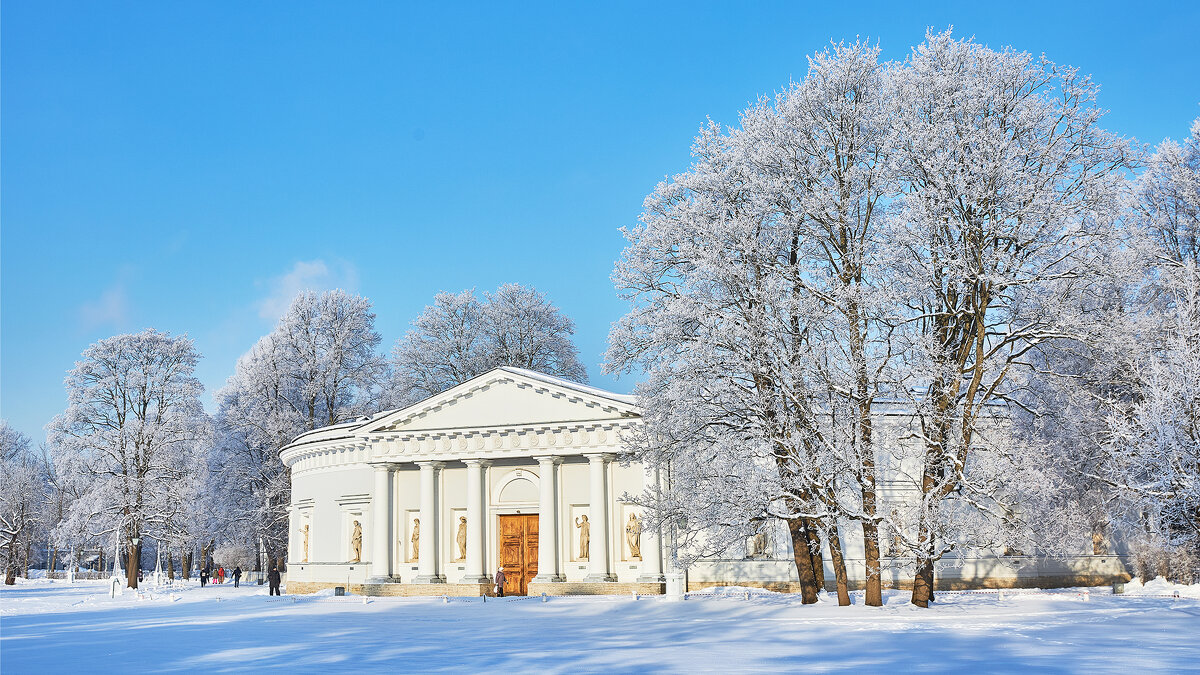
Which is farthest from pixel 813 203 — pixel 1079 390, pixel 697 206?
pixel 1079 390

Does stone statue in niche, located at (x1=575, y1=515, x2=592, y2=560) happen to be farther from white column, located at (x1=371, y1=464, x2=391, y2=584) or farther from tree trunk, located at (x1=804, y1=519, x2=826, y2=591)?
tree trunk, located at (x1=804, y1=519, x2=826, y2=591)

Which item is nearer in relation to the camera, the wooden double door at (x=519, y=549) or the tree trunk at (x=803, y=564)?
the tree trunk at (x=803, y=564)

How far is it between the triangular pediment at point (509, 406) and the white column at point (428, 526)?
1694 millimetres

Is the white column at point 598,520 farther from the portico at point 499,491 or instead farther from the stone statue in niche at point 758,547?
the stone statue in niche at point 758,547

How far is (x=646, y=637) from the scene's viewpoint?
1677 centimetres

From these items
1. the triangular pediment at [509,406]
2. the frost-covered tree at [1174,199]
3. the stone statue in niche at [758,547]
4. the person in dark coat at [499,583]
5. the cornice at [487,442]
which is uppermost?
the frost-covered tree at [1174,199]

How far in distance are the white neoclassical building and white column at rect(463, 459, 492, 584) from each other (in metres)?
0.05

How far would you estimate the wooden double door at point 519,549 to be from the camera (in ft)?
116

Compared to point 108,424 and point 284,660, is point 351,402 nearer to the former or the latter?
point 108,424

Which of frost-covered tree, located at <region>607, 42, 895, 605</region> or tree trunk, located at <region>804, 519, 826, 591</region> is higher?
frost-covered tree, located at <region>607, 42, 895, 605</region>

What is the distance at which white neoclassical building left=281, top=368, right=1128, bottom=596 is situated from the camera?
32188 millimetres

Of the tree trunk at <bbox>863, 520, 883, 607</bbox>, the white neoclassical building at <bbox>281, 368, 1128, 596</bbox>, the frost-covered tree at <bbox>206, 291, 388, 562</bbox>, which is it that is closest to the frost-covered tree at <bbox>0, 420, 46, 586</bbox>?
the frost-covered tree at <bbox>206, 291, 388, 562</bbox>

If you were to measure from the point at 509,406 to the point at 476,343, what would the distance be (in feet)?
71.3

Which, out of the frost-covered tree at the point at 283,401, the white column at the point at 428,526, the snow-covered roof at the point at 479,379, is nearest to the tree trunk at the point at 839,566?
the snow-covered roof at the point at 479,379
